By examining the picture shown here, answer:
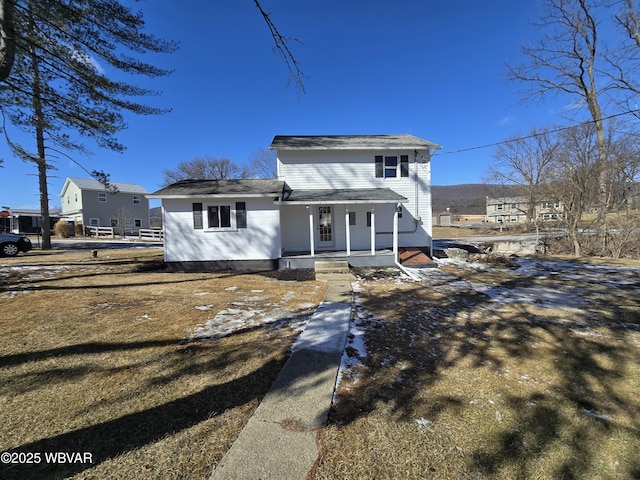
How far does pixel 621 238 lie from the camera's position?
14070mm

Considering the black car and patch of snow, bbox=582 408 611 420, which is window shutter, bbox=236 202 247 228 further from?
the black car

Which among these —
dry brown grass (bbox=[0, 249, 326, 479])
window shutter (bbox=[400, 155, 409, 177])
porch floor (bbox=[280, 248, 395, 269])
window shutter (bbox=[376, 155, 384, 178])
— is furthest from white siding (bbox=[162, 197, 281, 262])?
window shutter (bbox=[400, 155, 409, 177])

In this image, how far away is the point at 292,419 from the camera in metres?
2.60

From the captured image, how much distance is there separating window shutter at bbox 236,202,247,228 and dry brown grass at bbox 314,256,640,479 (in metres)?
6.84

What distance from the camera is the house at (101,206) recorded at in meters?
33.9

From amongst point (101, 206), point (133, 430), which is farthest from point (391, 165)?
point (101, 206)

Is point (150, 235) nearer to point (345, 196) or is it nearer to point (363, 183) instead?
point (363, 183)

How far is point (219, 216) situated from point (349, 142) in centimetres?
702

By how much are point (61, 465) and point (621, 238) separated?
2084 cm

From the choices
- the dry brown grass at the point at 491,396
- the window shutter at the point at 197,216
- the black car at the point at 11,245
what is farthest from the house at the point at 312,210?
the black car at the point at 11,245

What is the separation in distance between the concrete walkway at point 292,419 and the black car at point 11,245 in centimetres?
1725

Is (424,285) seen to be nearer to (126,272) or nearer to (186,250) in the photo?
(186,250)

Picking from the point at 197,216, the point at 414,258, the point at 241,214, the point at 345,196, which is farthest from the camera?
the point at 414,258

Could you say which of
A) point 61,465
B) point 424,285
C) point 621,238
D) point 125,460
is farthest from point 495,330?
point 621,238
